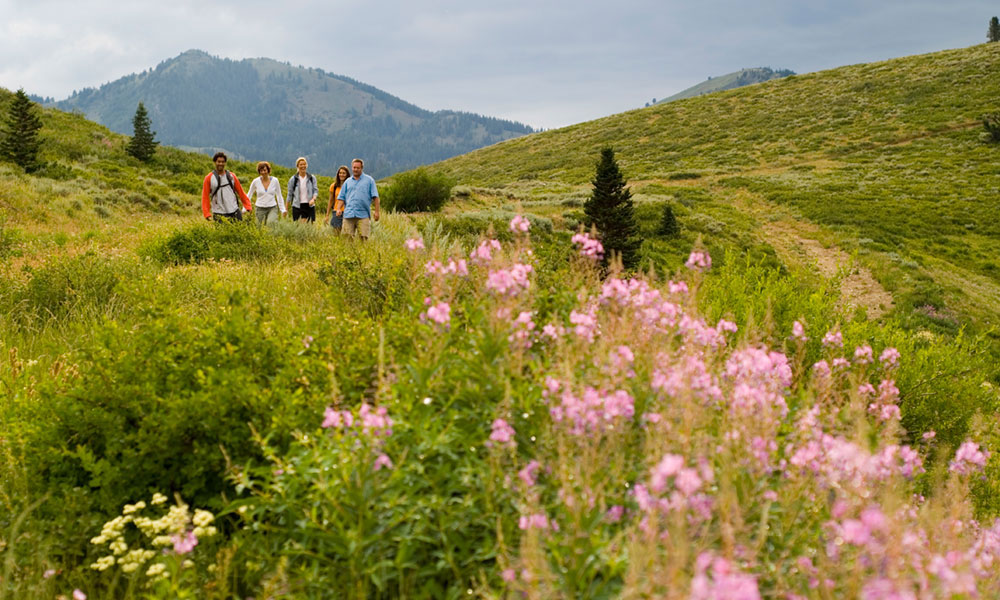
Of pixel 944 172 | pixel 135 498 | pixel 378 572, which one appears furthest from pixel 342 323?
pixel 944 172

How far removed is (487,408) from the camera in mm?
2533

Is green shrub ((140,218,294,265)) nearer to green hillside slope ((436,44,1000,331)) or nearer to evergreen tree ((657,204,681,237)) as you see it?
green hillside slope ((436,44,1000,331))

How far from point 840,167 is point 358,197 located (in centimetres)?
4050

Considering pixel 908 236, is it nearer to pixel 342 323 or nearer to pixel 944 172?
pixel 944 172

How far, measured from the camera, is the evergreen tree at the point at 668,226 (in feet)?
67.6

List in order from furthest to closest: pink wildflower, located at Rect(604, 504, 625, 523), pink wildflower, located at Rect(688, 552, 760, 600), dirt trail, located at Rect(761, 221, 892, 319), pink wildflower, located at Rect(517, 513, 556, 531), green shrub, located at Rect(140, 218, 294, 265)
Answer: dirt trail, located at Rect(761, 221, 892, 319) → green shrub, located at Rect(140, 218, 294, 265) → pink wildflower, located at Rect(604, 504, 625, 523) → pink wildflower, located at Rect(517, 513, 556, 531) → pink wildflower, located at Rect(688, 552, 760, 600)

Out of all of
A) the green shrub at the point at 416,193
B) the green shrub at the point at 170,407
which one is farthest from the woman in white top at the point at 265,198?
the green shrub at the point at 170,407

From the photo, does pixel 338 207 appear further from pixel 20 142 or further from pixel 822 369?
pixel 20 142

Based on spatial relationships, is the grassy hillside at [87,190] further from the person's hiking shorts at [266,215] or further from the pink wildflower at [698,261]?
the pink wildflower at [698,261]

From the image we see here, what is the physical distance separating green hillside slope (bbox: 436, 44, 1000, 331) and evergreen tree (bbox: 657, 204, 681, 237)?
1444mm

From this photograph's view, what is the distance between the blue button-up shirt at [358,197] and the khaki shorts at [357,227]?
0.49 feet

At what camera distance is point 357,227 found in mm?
11094

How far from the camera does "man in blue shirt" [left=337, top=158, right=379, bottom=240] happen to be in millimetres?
10594

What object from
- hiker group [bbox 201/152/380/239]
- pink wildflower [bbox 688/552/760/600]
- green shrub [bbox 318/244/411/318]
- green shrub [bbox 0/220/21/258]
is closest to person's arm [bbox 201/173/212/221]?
hiker group [bbox 201/152/380/239]
